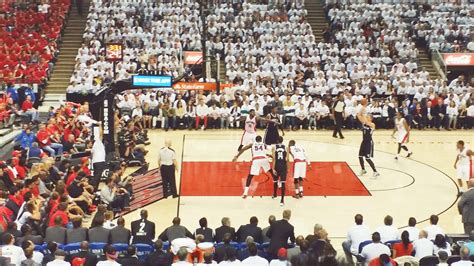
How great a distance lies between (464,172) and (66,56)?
1964cm

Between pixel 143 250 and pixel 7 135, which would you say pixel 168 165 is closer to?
pixel 143 250

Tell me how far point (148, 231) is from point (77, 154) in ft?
21.4

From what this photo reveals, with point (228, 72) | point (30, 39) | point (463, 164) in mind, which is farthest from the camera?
point (30, 39)

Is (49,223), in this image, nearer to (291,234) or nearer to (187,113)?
(291,234)

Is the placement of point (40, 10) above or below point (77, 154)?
above

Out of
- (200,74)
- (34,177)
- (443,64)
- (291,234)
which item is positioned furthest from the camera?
(443,64)

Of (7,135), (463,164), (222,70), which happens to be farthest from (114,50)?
(463,164)

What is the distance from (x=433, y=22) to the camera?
30.3 meters

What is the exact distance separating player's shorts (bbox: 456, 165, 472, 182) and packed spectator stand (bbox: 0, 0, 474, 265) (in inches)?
281

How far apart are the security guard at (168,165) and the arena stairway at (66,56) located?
39.5ft

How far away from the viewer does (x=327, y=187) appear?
15.4 meters

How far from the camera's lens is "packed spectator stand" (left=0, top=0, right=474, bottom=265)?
16922mm

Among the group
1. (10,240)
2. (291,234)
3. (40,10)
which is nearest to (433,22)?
(40,10)

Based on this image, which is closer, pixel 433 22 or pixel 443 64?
pixel 443 64
